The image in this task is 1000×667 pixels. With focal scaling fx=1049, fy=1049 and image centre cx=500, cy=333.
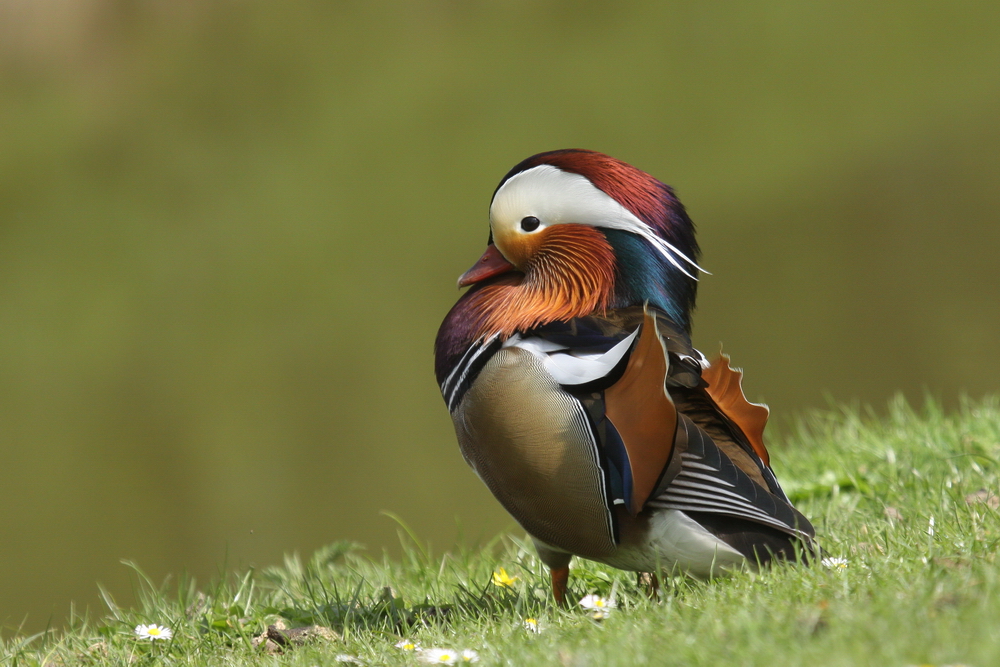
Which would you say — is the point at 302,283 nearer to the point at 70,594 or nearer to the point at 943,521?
the point at 70,594

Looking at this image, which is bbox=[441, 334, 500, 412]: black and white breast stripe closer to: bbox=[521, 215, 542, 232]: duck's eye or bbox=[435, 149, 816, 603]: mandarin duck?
bbox=[435, 149, 816, 603]: mandarin duck

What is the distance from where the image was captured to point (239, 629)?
2719 mm

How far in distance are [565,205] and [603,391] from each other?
544mm

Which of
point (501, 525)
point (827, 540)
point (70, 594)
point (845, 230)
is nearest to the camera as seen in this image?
point (827, 540)

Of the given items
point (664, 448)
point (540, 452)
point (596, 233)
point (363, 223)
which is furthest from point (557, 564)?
point (363, 223)

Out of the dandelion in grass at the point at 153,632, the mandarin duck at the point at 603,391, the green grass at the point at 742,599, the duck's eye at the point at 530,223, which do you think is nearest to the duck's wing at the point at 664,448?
the mandarin duck at the point at 603,391

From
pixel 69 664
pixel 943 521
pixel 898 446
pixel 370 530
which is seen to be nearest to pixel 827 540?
pixel 943 521

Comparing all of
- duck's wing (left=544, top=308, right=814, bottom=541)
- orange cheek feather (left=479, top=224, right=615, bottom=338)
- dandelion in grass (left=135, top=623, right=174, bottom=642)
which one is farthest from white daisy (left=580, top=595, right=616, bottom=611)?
dandelion in grass (left=135, top=623, right=174, bottom=642)

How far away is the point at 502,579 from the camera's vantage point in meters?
2.78

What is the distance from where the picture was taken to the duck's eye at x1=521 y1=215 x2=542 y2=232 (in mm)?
2656

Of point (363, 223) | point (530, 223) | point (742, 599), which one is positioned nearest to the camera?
point (742, 599)

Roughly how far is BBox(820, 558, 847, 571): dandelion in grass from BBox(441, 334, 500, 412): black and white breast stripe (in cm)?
87

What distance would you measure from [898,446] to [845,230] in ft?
21.1

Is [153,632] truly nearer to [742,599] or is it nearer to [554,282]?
[554,282]
